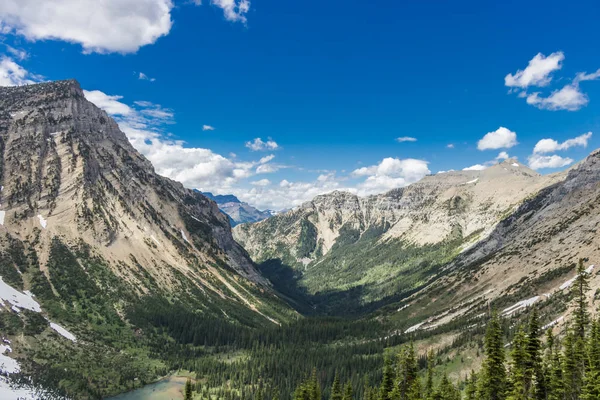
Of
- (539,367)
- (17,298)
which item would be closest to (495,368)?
(539,367)

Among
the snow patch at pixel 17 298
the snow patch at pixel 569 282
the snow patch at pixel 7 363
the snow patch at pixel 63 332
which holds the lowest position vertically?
the snow patch at pixel 7 363

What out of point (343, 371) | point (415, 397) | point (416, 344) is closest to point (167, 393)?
point (343, 371)

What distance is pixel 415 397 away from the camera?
185 ft

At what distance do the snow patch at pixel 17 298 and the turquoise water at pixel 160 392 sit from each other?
60243 mm

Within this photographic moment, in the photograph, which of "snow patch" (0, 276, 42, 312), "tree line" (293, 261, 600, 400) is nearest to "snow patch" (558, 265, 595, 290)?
"tree line" (293, 261, 600, 400)

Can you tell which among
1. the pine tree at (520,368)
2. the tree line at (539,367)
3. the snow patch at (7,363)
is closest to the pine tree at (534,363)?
the tree line at (539,367)

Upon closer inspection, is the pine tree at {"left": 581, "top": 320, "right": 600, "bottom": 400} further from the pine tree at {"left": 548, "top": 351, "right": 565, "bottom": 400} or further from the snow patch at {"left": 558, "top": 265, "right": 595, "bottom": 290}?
the snow patch at {"left": 558, "top": 265, "right": 595, "bottom": 290}

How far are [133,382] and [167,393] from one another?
49.0 feet

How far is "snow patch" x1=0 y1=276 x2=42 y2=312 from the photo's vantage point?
16512cm

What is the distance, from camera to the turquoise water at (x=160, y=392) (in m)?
143

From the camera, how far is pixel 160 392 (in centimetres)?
14900

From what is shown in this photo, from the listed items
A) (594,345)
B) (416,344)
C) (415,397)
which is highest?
(594,345)

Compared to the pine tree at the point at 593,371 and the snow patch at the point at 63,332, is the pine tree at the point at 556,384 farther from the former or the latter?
the snow patch at the point at 63,332

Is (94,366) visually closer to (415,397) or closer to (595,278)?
(415,397)
